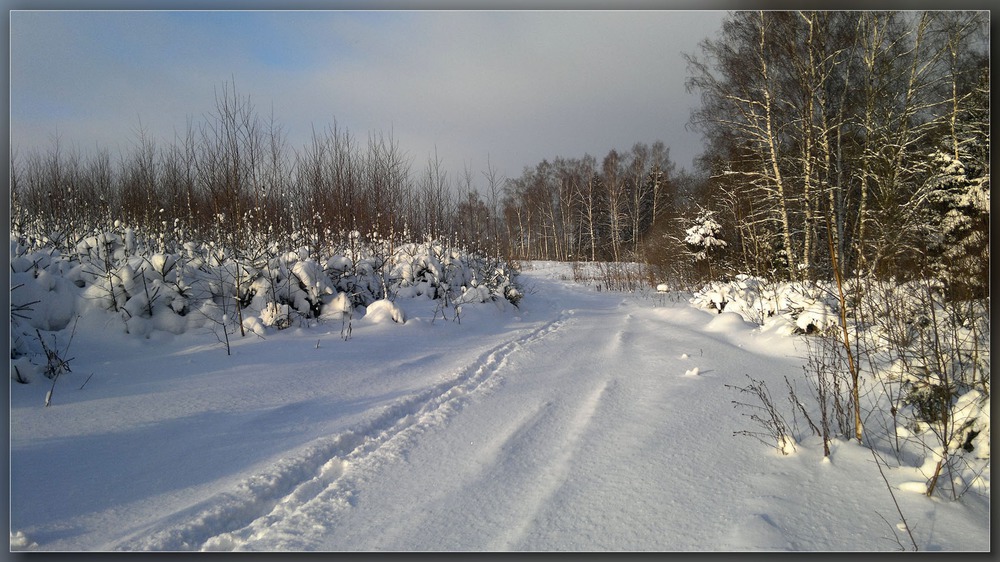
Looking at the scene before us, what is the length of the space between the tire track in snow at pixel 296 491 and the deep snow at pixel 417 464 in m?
0.01

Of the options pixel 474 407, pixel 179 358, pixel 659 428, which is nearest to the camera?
pixel 659 428

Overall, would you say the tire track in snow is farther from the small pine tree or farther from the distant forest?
the small pine tree

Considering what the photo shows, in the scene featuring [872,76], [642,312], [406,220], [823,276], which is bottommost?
[642,312]

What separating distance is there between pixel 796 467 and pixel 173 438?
164 inches

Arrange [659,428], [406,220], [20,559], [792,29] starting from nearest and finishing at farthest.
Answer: [20,559] → [659,428] → [792,29] → [406,220]

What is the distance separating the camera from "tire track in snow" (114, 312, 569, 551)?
2.42m

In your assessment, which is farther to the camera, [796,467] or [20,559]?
[796,467]

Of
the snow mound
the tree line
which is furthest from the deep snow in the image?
the snow mound

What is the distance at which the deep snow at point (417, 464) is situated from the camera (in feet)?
7.89

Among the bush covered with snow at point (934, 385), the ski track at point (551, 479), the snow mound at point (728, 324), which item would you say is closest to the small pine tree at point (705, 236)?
the snow mound at point (728, 324)

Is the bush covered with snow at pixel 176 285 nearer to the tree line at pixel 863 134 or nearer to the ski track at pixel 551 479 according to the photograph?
the ski track at pixel 551 479

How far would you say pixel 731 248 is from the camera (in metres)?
15.3

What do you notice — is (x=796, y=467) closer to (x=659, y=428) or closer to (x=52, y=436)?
(x=659, y=428)

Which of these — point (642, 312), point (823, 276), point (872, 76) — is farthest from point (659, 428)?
point (642, 312)
